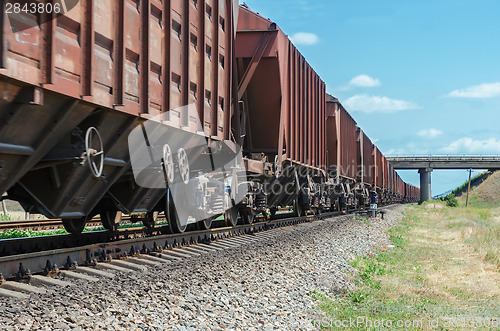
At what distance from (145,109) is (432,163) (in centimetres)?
8597

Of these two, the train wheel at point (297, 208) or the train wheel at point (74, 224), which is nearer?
the train wheel at point (74, 224)

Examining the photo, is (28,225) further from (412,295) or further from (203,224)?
(412,295)

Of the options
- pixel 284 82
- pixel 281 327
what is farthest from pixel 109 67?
pixel 284 82

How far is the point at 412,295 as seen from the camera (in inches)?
309

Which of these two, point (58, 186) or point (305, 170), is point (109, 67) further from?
point (305, 170)

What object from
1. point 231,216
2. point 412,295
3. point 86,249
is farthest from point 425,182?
point 86,249

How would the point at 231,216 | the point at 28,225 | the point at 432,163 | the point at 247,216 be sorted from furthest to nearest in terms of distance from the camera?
1. the point at 432,163
2. the point at 247,216
3. the point at 28,225
4. the point at 231,216

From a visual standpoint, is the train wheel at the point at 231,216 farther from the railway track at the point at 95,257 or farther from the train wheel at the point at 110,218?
the train wheel at the point at 110,218

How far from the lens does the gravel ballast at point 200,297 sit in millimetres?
4273

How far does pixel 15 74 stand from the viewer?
4.77 metres

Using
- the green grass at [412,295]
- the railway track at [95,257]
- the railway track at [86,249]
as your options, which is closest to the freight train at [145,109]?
the railway track at [86,249]

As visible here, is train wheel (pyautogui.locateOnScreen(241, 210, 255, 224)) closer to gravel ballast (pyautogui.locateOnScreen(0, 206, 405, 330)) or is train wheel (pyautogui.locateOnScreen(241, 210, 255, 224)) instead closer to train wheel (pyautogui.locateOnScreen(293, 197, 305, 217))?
gravel ballast (pyautogui.locateOnScreen(0, 206, 405, 330))

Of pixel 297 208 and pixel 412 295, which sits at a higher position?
pixel 297 208

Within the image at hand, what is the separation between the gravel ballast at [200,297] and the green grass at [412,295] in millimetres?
322
